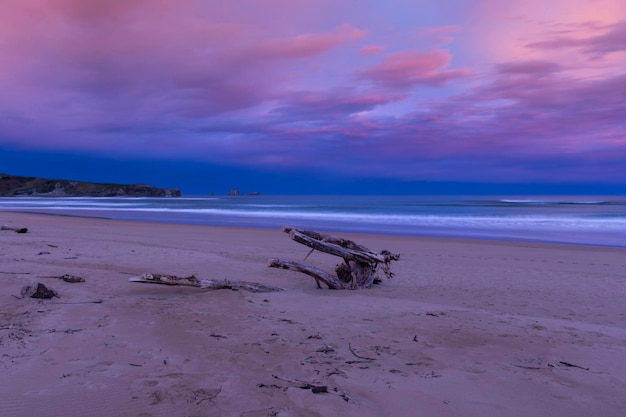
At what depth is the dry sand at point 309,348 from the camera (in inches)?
129

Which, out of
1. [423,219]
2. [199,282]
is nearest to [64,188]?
[423,219]

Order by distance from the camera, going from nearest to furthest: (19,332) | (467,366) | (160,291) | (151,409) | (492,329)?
(151,409), (467,366), (19,332), (492,329), (160,291)

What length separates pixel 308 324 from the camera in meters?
5.43

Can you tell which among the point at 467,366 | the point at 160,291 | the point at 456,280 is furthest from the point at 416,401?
the point at 456,280

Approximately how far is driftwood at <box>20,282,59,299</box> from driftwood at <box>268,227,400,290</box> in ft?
11.9

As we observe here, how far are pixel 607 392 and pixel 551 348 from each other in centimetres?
112

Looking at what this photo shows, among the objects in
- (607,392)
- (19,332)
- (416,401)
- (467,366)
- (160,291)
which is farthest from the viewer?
(160,291)

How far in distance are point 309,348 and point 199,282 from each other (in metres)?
3.04

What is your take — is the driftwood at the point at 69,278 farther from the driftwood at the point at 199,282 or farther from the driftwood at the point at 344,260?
the driftwood at the point at 344,260

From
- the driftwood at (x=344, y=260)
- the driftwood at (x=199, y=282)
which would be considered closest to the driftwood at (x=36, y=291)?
the driftwood at (x=199, y=282)

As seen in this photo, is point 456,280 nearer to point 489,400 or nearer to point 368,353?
point 368,353

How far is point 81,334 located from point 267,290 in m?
3.26

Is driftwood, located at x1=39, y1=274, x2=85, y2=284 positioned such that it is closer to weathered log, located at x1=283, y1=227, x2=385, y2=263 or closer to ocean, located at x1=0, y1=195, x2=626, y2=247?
weathered log, located at x1=283, y1=227, x2=385, y2=263

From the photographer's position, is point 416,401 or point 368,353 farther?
point 368,353
